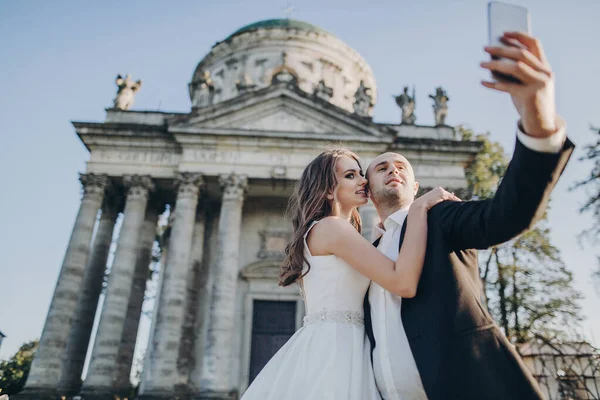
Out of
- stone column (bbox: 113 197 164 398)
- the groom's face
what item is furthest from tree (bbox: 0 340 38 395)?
the groom's face

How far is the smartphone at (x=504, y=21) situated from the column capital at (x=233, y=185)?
16146 mm

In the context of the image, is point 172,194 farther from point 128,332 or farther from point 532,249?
point 532,249

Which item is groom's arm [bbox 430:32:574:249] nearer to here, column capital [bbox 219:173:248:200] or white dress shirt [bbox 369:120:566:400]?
white dress shirt [bbox 369:120:566:400]

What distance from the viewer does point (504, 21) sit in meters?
1.57

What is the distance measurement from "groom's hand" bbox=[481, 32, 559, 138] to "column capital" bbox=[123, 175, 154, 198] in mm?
17816

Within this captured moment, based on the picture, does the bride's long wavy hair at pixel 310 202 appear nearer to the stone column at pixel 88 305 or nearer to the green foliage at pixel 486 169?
the stone column at pixel 88 305

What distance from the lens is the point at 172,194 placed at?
19672 mm

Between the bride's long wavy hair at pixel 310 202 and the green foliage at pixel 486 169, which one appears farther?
the green foliage at pixel 486 169

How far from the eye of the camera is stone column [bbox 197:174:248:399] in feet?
48.3

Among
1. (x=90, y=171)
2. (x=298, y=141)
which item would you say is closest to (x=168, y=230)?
(x=90, y=171)

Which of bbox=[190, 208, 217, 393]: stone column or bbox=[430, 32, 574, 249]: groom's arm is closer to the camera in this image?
bbox=[430, 32, 574, 249]: groom's arm

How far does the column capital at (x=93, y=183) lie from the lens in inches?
707

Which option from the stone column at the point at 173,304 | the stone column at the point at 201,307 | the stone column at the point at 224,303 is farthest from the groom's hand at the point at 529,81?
the stone column at the point at 201,307

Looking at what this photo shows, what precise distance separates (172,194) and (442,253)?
18.5m
